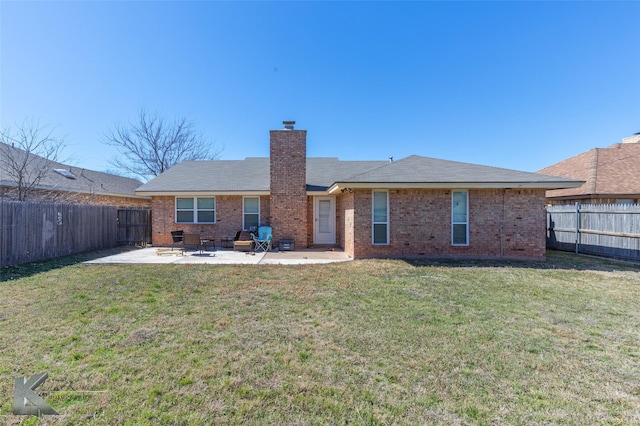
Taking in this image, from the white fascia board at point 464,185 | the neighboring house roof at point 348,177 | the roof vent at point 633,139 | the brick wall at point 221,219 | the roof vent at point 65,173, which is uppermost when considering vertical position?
the roof vent at point 633,139

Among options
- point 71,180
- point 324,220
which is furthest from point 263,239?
point 71,180

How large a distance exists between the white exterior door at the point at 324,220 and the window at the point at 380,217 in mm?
3717

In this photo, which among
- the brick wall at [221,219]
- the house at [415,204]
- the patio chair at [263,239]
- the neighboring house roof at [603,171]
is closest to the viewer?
the house at [415,204]

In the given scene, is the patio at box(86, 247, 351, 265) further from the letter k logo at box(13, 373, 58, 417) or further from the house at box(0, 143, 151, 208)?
the letter k logo at box(13, 373, 58, 417)

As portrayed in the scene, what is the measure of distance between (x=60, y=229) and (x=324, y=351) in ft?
38.6

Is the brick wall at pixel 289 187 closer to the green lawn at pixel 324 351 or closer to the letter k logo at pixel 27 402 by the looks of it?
the green lawn at pixel 324 351

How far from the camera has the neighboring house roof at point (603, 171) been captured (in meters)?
12.4

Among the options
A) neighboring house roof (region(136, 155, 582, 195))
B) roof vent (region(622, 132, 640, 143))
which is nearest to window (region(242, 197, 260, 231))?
neighboring house roof (region(136, 155, 582, 195))

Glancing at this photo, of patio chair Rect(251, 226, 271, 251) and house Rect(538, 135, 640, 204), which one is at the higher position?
house Rect(538, 135, 640, 204)

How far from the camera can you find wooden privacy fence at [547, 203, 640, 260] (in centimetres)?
932

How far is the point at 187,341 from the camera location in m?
3.58

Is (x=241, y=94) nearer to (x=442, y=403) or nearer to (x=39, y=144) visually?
(x=39, y=144)

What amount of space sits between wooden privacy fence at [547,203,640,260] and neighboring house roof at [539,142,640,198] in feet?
4.90

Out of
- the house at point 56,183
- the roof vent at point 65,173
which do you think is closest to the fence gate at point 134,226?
the house at point 56,183
